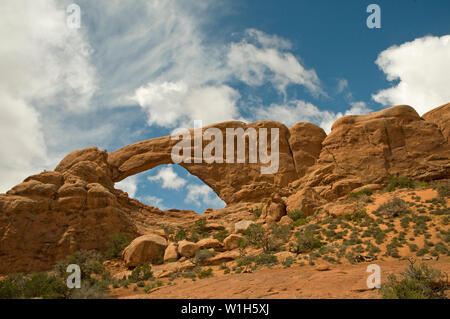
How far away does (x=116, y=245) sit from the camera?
837 inches

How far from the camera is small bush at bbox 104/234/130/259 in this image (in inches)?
806

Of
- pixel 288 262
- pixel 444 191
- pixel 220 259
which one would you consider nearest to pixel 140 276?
pixel 220 259

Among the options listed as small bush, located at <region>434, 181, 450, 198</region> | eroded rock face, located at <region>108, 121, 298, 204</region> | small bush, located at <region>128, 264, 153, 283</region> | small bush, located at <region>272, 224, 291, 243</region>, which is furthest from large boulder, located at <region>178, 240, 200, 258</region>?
small bush, located at <region>434, 181, 450, 198</region>

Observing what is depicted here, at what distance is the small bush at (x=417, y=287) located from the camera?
7268 millimetres

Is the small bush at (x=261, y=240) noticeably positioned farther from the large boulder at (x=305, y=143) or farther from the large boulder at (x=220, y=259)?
the large boulder at (x=305, y=143)

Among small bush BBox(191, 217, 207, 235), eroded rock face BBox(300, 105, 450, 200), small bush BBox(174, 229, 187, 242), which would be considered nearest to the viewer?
small bush BBox(174, 229, 187, 242)

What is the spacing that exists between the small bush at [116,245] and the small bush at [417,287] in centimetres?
1716

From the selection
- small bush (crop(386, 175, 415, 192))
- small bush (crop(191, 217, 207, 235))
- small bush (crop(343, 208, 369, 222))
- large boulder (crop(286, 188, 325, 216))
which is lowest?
small bush (crop(191, 217, 207, 235))

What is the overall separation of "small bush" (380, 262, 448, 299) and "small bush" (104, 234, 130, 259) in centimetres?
1716

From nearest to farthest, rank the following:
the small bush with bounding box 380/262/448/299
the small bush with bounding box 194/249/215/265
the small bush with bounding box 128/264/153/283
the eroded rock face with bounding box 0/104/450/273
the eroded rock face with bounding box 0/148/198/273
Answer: the small bush with bounding box 380/262/448/299
the small bush with bounding box 128/264/153/283
the small bush with bounding box 194/249/215/265
the eroded rock face with bounding box 0/148/198/273
the eroded rock face with bounding box 0/104/450/273

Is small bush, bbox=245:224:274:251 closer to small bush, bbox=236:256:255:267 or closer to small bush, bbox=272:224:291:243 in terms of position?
small bush, bbox=272:224:291:243

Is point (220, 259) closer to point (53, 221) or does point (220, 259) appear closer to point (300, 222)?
point (300, 222)

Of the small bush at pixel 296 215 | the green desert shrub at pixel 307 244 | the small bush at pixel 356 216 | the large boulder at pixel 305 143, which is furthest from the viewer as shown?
the large boulder at pixel 305 143

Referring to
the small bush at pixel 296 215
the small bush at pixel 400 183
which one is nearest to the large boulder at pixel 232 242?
the small bush at pixel 296 215
